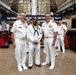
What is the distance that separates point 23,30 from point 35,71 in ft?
4.10

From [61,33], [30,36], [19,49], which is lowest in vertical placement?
[19,49]

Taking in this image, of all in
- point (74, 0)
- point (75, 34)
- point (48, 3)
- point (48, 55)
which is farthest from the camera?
point (48, 3)

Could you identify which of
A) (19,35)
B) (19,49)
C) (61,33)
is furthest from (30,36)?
(61,33)

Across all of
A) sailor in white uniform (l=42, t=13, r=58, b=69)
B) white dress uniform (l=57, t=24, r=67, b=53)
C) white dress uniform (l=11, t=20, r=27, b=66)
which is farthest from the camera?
white dress uniform (l=57, t=24, r=67, b=53)

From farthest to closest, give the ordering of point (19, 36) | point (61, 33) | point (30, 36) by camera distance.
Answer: point (61, 33) → point (30, 36) → point (19, 36)

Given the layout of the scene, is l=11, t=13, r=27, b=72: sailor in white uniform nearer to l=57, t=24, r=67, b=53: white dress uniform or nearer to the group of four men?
the group of four men

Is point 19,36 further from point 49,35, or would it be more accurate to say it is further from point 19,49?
point 49,35

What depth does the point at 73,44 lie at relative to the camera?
527 inches

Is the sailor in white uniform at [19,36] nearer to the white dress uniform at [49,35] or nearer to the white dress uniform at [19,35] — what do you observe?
the white dress uniform at [19,35]

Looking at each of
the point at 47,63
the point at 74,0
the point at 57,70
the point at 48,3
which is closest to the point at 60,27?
the point at 47,63

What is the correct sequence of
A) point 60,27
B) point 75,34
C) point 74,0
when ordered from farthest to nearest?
point 74,0 → point 75,34 → point 60,27

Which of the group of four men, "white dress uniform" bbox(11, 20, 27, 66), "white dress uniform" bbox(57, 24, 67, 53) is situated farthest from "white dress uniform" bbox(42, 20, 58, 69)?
"white dress uniform" bbox(57, 24, 67, 53)

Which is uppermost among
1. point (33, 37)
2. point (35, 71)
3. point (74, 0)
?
point (74, 0)

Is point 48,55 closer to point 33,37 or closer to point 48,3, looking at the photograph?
point 33,37
